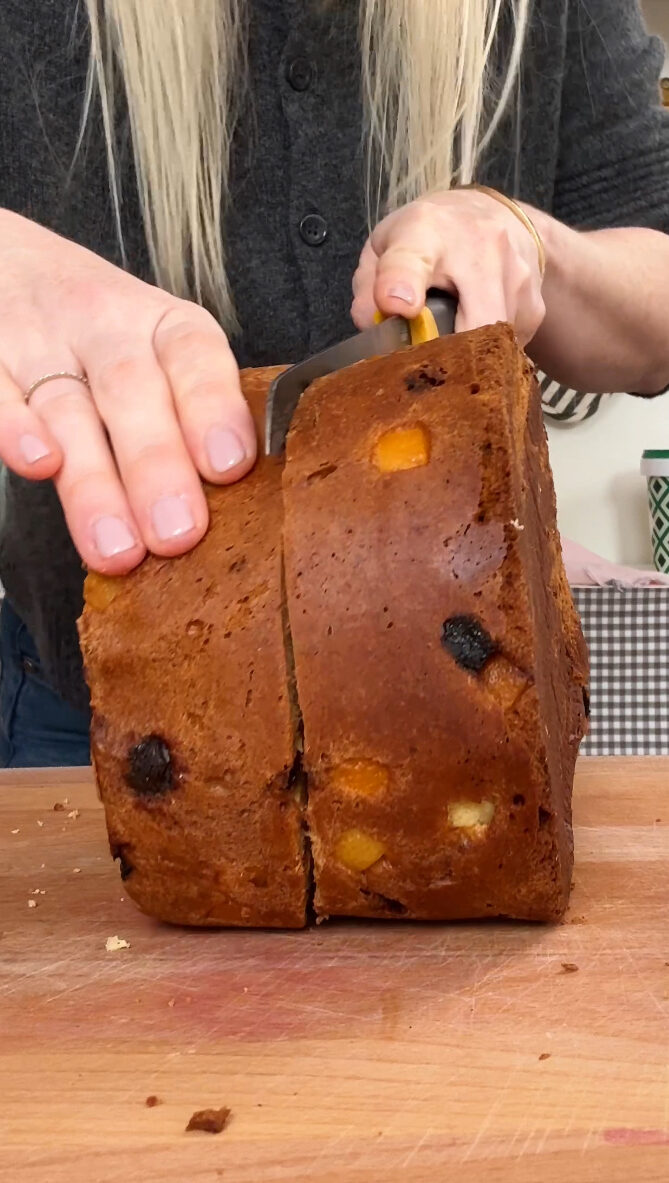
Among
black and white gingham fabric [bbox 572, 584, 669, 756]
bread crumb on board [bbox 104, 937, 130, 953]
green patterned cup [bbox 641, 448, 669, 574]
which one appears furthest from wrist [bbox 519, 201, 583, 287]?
green patterned cup [bbox 641, 448, 669, 574]

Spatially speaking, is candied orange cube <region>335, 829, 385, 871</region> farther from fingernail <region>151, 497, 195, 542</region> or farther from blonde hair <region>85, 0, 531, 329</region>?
blonde hair <region>85, 0, 531, 329</region>

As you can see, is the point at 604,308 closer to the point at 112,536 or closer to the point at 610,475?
the point at 112,536

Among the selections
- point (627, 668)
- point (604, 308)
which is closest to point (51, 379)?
point (604, 308)

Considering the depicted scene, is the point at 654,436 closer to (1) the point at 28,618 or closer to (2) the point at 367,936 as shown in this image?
(1) the point at 28,618

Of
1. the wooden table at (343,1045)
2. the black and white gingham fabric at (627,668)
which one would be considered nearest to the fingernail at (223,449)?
the wooden table at (343,1045)

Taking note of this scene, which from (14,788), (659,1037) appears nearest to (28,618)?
(14,788)

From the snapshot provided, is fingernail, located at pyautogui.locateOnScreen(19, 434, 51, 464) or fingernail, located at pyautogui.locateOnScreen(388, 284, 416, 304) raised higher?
fingernail, located at pyautogui.locateOnScreen(388, 284, 416, 304)
